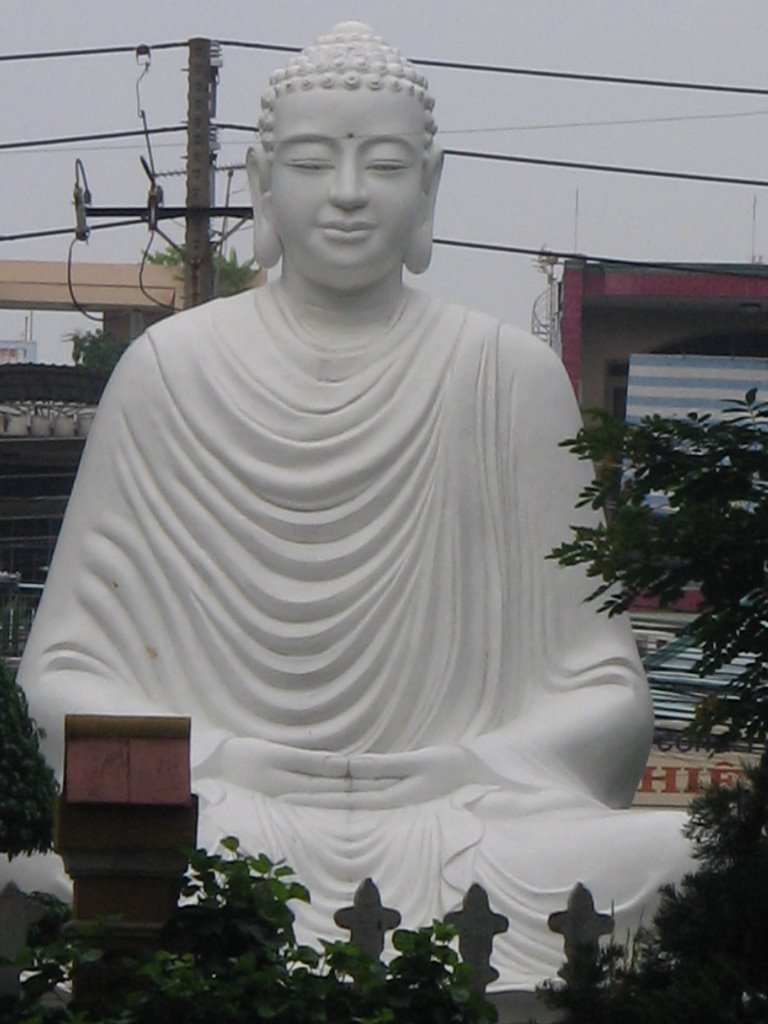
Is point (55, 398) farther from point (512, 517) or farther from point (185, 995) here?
point (185, 995)

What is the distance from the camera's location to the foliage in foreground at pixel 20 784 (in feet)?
24.6

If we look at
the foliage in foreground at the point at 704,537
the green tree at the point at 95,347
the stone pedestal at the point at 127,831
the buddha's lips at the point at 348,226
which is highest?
the green tree at the point at 95,347

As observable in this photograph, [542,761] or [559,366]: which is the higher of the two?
[559,366]

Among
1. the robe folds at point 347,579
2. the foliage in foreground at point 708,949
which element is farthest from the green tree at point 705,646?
the robe folds at point 347,579

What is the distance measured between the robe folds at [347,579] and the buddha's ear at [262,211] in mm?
186

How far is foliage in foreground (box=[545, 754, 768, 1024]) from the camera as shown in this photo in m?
4.81

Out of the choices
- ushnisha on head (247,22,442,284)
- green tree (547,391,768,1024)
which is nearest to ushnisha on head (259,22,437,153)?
ushnisha on head (247,22,442,284)

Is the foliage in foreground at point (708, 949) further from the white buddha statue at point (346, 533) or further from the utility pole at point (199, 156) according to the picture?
the utility pole at point (199, 156)

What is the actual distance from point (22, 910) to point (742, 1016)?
1.89 metres

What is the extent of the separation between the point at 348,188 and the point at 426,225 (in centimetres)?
39

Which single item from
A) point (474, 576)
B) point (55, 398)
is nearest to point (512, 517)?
point (474, 576)

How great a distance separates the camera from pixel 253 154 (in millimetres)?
9008

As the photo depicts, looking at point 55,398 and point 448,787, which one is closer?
point 448,787

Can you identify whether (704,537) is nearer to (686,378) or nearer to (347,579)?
(347,579)
